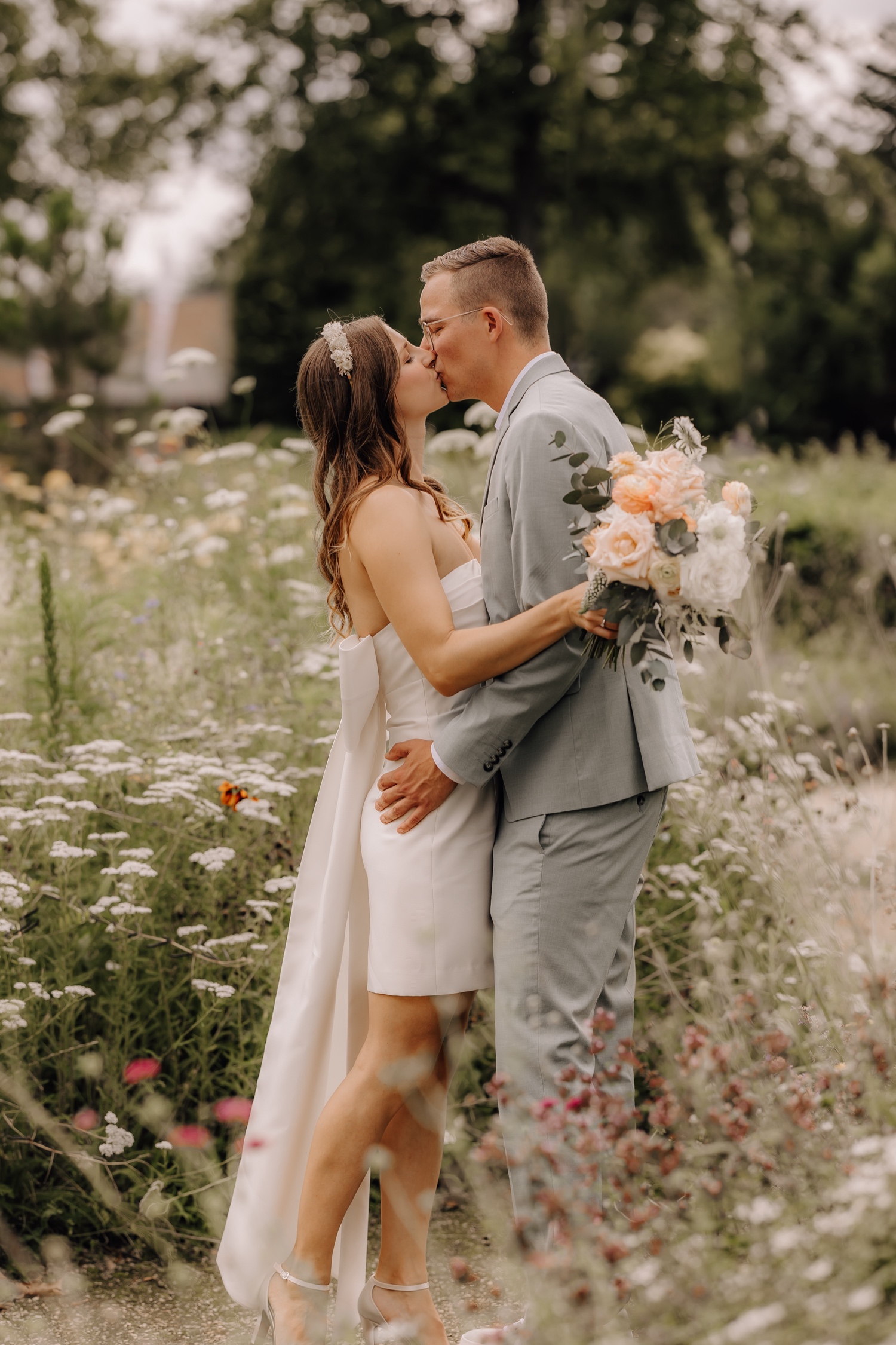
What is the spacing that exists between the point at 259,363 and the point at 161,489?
507 inches

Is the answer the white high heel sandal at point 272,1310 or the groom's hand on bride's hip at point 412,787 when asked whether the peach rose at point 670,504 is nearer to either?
the groom's hand on bride's hip at point 412,787

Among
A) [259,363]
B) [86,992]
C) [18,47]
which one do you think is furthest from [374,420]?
[18,47]

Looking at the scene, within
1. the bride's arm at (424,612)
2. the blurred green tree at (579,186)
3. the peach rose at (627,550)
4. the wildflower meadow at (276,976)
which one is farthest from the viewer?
the blurred green tree at (579,186)

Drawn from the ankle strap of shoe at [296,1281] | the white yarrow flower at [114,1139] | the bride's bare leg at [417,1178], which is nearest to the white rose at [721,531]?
the bride's bare leg at [417,1178]

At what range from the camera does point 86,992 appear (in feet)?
9.21

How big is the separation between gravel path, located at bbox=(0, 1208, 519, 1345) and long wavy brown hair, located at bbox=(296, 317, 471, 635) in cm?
160

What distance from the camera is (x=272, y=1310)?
2.47 meters

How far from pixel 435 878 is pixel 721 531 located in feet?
3.08

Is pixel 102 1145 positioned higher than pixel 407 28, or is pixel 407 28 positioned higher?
pixel 407 28

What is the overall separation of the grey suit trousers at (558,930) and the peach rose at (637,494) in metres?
0.64

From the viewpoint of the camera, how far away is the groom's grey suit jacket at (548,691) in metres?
2.29

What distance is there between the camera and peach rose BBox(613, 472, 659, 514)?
2.01m

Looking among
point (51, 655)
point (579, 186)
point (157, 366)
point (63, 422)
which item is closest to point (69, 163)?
point (157, 366)

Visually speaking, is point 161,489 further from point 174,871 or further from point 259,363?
point 259,363
